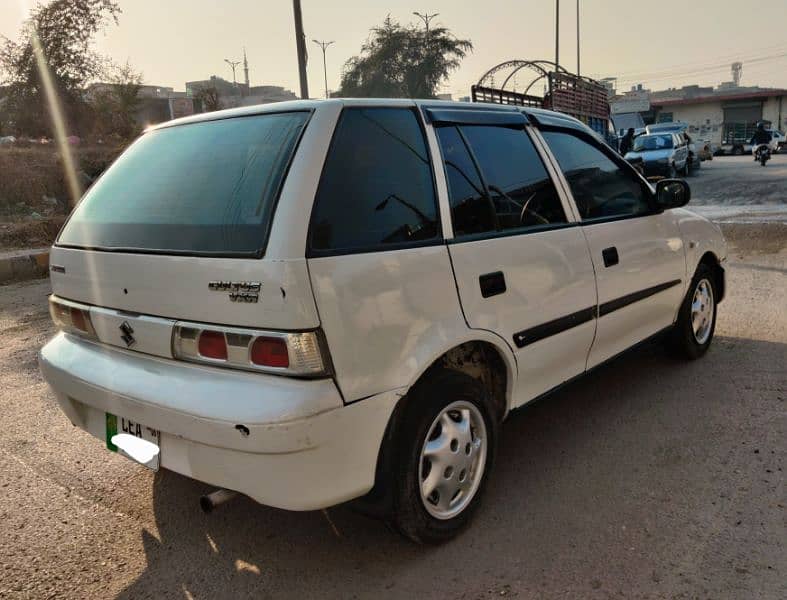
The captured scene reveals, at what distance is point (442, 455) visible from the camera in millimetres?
2562

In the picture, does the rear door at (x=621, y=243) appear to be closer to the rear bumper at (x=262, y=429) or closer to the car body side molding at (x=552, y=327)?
the car body side molding at (x=552, y=327)

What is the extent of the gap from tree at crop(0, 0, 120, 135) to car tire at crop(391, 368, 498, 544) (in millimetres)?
24309

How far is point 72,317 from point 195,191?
0.83 meters

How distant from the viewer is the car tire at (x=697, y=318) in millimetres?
4402

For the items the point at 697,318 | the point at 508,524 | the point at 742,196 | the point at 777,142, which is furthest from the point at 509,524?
the point at 777,142

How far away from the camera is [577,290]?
125 inches

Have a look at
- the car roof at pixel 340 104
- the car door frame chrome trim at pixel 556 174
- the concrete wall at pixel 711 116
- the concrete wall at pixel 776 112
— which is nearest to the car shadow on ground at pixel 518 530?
the car door frame chrome trim at pixel 556 174

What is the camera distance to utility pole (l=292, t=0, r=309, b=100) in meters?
11.5

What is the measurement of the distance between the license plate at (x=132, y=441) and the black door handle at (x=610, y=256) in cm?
232

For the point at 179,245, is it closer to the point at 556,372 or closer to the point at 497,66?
the point at 556,372

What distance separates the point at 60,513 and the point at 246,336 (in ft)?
4.94

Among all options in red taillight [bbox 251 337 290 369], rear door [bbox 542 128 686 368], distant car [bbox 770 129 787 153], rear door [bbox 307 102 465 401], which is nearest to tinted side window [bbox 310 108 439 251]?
rear door [bbox 307 102 465 401]

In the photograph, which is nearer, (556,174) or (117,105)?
(556,174)

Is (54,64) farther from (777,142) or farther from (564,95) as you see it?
(777,142)
